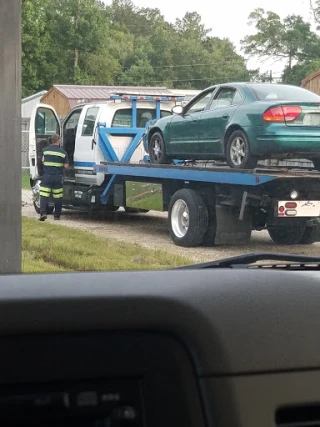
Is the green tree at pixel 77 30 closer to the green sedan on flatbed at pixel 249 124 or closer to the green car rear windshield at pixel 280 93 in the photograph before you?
the green sedan on flatbed at pixel 249 124

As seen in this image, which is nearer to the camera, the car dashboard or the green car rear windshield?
the car dashboard

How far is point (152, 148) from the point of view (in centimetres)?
1480

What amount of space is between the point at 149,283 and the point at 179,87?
899 inches

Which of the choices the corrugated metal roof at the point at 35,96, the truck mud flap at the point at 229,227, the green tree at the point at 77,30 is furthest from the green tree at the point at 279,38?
the corrugated metal roof at the point at 35,96

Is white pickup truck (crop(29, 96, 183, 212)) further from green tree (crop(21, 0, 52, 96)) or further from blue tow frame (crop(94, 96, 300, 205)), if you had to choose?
green tree (crop(21, 0, 52, 96))

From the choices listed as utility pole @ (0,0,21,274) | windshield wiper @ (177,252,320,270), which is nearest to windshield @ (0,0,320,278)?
utility pole @ (0,0,21,274)

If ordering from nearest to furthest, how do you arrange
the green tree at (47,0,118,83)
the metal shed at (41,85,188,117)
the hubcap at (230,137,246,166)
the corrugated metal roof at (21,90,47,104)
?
the hubcap at (230,137,246,166) < the green tree at (47,0,118,83) < the metal shed at (41,85,188,117) < the corrugated metal roof at (21,90,47,104)

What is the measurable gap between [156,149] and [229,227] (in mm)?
2669

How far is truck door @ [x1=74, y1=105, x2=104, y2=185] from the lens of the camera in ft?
52.9

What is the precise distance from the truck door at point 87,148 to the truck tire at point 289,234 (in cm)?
428

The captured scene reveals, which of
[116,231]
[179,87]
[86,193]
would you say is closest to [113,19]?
[179,87]

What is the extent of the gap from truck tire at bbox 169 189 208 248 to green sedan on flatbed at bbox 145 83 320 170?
712 millimetres

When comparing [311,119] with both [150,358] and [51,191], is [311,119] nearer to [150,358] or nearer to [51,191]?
[51,191]

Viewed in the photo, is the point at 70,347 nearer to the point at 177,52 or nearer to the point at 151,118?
the point at 151,118
